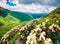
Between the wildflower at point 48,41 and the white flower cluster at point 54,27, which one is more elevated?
the white flower cluster at point 54,27

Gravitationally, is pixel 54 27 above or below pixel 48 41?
above

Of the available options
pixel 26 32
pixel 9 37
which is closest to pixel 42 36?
pixel 26 32

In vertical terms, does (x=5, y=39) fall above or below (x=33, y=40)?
below

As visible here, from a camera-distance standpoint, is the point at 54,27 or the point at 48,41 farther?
the point at 54,27

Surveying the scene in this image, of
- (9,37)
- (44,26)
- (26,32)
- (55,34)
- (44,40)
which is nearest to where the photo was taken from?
(44,40)

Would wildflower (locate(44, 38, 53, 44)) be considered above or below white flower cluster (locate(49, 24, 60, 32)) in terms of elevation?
below

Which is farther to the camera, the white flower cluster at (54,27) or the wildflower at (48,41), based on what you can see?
the white flower cluster at (54,27)

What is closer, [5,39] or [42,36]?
[42,36]

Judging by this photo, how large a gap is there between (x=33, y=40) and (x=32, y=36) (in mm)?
850

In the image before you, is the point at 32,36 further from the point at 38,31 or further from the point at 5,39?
the point at 5,39

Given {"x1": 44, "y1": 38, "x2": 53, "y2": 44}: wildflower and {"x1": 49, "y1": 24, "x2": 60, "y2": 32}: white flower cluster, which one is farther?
{"x1": 49, "y1": 24, "x2": 60, "y2": 32}: white flower cluster

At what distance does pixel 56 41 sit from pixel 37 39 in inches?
136

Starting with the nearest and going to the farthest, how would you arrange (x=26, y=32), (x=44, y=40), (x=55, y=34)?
(x=44, y=40) → (x=55, y=34) → (x=26, y=32)

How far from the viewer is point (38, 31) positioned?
3478 centimetres
